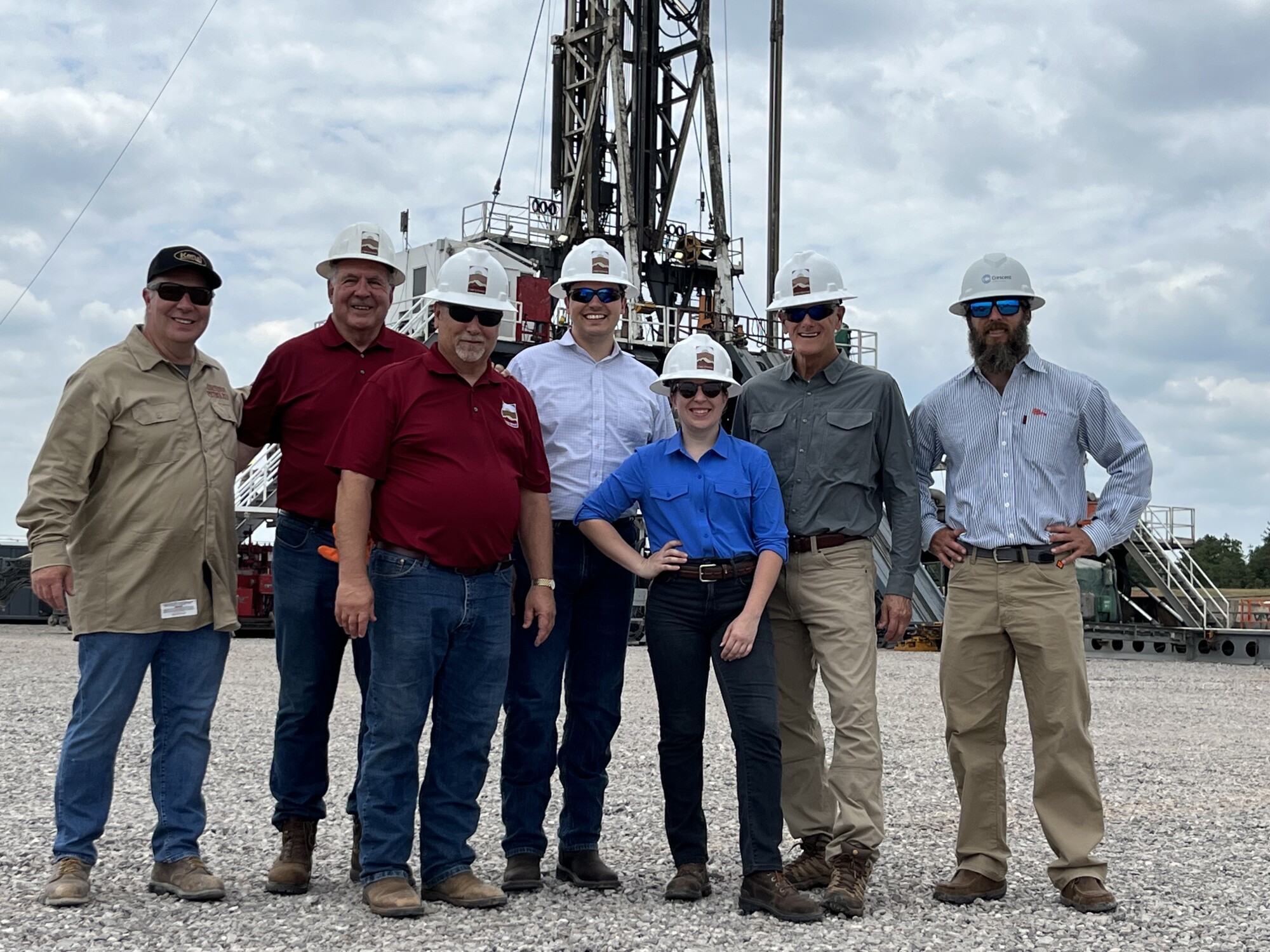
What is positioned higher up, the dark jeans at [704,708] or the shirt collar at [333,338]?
the shirt collar at [333,338]

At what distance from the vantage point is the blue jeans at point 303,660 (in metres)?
4.64

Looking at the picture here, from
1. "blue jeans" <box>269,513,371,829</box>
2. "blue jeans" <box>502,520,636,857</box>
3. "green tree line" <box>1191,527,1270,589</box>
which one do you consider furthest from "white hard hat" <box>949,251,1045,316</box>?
"green tree line" <box>1191,527,1270,589</box>

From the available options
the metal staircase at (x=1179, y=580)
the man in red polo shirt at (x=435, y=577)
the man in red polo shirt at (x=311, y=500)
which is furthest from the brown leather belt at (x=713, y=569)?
the metal staircase at (x=1179, y=580)

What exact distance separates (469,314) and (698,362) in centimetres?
85

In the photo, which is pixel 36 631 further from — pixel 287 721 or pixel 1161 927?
pixel 1161 927

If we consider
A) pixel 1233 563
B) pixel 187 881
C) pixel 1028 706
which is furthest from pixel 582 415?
pixel 1233 563

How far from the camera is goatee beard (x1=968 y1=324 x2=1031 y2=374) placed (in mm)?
4938

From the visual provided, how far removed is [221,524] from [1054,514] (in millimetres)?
2968

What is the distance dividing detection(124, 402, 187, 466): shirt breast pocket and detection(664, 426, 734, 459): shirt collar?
5.50ft

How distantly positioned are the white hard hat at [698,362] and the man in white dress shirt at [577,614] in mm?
309

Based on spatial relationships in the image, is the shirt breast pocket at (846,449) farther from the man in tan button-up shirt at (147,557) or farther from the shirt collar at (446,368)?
the man in tan button-up shirt at (147,557)

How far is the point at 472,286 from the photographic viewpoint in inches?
178

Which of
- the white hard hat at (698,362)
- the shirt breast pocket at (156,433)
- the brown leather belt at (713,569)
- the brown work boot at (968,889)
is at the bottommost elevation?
the brown work boot at (968,889)

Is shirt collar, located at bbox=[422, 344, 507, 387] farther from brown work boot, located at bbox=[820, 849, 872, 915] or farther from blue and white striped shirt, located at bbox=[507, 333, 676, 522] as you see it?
brown work boot, located at bbox=[820, 849, 872, 915]
